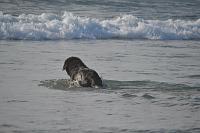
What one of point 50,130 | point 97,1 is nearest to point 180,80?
point 50,130

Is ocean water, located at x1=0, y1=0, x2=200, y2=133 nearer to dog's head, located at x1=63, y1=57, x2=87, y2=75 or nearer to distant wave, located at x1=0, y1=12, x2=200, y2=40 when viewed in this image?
distant wave, located at x1=0, y1=12, x2=200, y2=40

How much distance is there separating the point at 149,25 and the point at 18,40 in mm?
6470

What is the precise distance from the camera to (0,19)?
83.1 feet

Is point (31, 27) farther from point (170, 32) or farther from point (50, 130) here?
point (50, 130)

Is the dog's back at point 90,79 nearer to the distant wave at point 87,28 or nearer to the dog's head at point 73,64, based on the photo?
the dog's head at point 73,64

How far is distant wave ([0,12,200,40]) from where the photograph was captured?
24.0m

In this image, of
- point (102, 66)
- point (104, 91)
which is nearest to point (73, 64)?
point (104, 91)

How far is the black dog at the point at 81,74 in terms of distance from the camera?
1408 centimetres

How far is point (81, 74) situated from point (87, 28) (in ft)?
37.0

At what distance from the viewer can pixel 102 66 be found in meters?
17.3

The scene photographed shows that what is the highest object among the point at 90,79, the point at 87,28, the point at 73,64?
the point at 87,28

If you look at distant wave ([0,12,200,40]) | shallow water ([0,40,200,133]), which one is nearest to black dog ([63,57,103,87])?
shallow water ([0,40,200,133])

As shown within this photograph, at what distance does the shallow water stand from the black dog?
25cm

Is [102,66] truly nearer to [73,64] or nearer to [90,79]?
[73,64]
